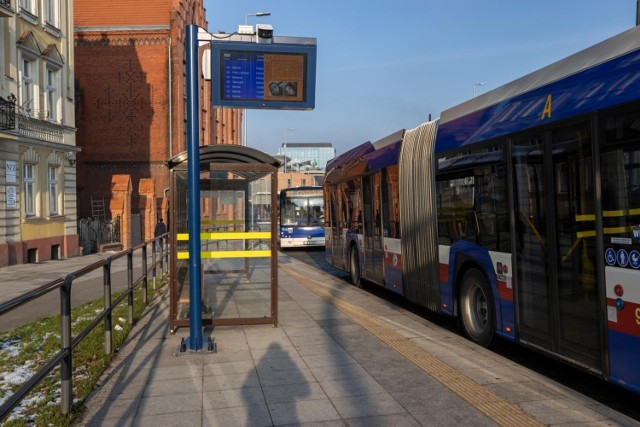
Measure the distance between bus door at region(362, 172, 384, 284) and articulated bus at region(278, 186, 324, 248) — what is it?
1571 centimetres

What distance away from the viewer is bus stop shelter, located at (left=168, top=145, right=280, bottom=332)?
27.4 feet

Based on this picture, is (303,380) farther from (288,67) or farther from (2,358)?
(288,67)

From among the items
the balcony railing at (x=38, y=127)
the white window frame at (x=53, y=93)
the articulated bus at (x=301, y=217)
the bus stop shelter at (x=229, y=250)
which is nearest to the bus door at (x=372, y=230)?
the bus stop shelter at (x=229, y=250)

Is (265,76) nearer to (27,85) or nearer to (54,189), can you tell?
(27,85)

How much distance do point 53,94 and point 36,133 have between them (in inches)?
105

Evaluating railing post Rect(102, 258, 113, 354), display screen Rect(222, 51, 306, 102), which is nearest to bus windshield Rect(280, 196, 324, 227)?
display screen Rect(222, 51, 306, 102)

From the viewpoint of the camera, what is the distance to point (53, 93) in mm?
24859

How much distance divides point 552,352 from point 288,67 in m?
5.25

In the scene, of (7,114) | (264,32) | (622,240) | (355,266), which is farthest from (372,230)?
(7,114)

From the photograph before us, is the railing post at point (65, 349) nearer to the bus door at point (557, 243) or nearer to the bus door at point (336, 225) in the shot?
the bus door at point (557, 243)

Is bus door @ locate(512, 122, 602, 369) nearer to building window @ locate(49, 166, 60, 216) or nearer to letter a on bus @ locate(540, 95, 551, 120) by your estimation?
letter a on bus @ locate(540, 95, 551, 120)

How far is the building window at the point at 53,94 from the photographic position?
968 inches

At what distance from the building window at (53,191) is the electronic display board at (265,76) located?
18.1m

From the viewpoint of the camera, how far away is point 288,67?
8.76 m
